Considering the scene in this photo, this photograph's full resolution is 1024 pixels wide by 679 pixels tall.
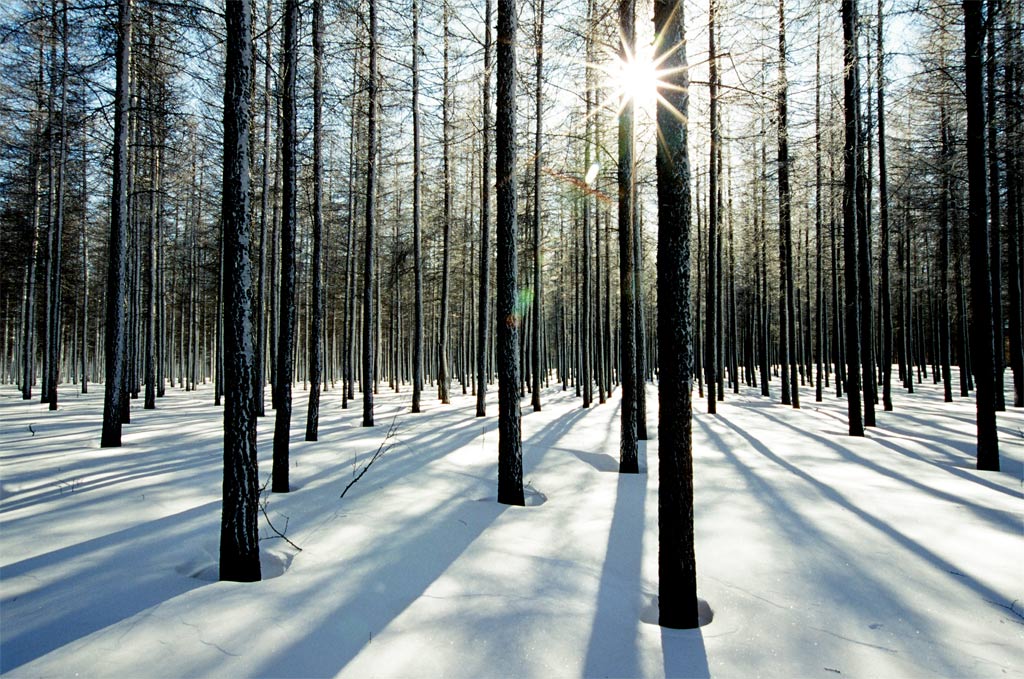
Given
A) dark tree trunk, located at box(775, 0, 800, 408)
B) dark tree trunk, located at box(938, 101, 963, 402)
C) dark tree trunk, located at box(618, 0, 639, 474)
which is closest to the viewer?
dark tree trunk, located at box(618, 0, 639, 474)

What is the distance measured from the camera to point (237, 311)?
4156 mm

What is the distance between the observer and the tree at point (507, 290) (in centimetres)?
642

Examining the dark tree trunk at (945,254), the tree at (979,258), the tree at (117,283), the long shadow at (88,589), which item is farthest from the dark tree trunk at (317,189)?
the dark tree trunk at (945,254)

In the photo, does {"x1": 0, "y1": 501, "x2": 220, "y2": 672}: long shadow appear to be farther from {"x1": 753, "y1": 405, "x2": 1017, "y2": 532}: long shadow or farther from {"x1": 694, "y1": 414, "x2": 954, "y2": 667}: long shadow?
{"x1": 753, "y1": 405, "x2": 1017, "y2": 532}: long shadow

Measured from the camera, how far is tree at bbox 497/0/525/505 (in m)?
6.42

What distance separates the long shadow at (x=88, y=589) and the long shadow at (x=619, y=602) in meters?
3.12

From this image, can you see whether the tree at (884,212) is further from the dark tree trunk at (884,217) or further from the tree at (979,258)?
the tree at (979,258)

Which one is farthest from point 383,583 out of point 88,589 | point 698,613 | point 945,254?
point 945,254

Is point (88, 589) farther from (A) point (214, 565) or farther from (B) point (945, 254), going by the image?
(B) point (945, 254)

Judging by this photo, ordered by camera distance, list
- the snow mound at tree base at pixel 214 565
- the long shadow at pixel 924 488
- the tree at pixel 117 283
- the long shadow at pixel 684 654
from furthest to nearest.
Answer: the tree at pixel 117 283, the long shadow at pixel 924 488, the snow mound at tree base at pixel 214 565, the long shadow at pixel 684 654

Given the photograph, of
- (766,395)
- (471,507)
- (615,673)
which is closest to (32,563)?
(471,507)

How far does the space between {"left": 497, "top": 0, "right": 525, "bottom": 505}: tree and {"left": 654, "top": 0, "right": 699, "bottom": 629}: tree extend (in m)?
2.89

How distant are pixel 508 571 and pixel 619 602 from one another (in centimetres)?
97

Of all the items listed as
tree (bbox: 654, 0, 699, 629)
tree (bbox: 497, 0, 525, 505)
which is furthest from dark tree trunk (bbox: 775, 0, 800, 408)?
tree (bbox: 654, 0, 699, 629)
